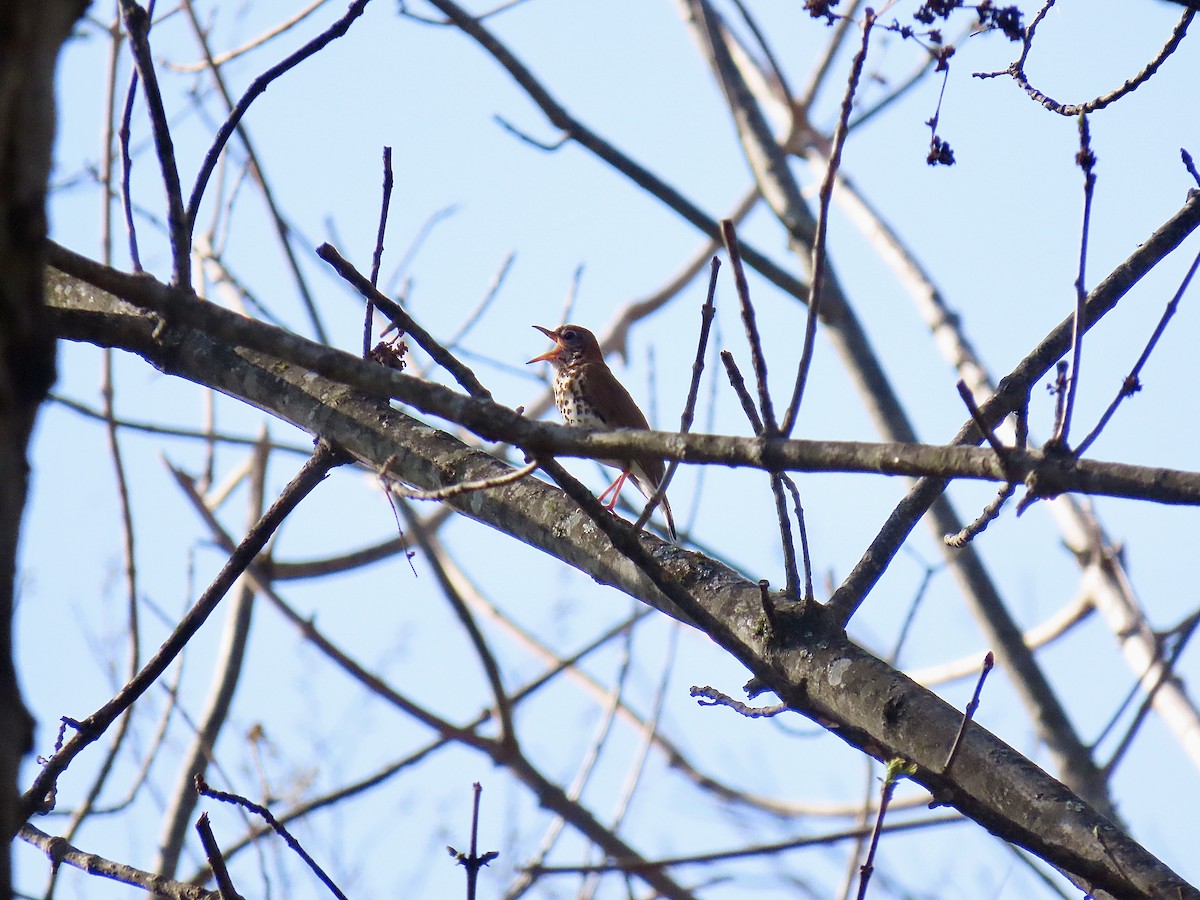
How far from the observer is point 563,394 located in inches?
284

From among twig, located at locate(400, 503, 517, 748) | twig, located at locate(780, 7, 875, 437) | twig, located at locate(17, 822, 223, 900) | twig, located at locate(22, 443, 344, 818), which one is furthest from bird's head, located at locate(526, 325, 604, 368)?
twig, located at locate(780, 7, 875, 437)

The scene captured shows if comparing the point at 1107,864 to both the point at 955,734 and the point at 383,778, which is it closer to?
the point at 955,734

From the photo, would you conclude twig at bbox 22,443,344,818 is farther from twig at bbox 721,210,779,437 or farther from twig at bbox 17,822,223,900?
twig at bbox 721,210,779,437

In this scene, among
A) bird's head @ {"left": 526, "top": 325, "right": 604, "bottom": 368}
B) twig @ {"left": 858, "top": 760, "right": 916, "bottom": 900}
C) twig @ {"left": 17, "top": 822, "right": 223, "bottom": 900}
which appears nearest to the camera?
twig @ {"left": 858, "top": 760, "right": 916, "bottom": 900}

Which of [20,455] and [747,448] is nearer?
[20,455]

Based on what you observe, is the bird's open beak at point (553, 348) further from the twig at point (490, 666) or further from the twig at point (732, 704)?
the twig at point (732, 704)

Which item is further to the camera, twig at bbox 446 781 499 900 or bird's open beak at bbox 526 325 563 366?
bird's open beak at bbox 526 325 563 366

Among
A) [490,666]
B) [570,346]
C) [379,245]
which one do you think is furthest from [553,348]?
[379,245]

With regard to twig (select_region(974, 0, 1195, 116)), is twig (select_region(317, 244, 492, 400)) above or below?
below

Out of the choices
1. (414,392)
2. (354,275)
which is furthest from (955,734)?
(354,275)

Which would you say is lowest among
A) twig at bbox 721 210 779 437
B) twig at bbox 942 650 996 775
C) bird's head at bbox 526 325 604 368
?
twig at bbox 942 650 996 775

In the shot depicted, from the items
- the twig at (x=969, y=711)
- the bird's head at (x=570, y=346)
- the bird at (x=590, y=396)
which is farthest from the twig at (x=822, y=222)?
the bird's head at (x=570, y=346)

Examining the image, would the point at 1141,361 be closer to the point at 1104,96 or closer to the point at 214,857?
the point at 1104,96

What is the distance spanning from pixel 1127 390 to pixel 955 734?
664 mm
